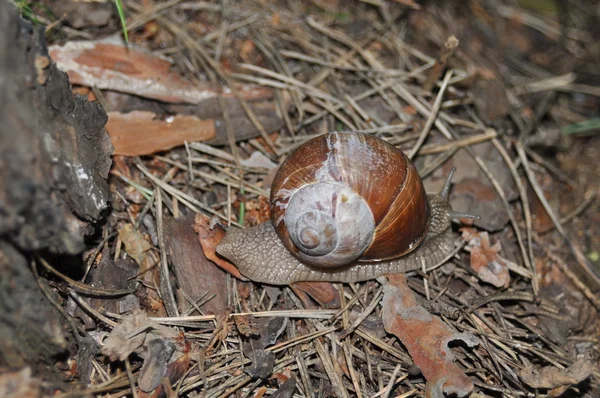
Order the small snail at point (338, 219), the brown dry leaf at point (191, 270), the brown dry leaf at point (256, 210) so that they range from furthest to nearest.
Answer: the brown dry leaf at point (256, 210), the brown dry leaf at point (191, 270), the small snail at point (338, 219)

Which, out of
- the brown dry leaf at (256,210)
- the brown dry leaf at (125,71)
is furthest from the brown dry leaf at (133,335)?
the brown dry leaf at (125,71)

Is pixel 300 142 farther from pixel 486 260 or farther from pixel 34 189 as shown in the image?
pixel 34 189

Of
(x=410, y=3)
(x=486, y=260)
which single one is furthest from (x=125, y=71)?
(x=486, y=260)

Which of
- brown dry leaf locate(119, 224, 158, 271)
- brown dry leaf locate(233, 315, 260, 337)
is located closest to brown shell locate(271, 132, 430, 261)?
brown dry leaf locate(233, 315, 260, 337)

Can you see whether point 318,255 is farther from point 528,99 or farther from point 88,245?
point 528,99

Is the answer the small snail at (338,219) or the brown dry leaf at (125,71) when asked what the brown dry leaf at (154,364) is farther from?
the brown dry leaf at (125,71)

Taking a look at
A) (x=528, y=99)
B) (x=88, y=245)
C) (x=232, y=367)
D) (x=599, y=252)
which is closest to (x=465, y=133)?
(x=528, y=99)
